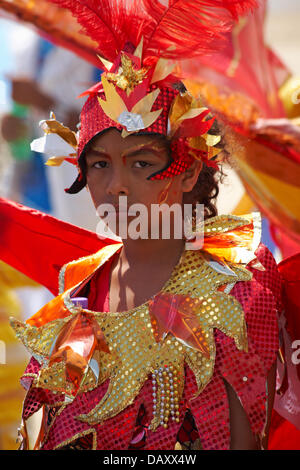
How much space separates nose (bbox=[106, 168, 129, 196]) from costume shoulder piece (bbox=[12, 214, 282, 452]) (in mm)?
226

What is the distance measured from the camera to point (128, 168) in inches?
61.4

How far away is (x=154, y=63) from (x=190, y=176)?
269 millimetres

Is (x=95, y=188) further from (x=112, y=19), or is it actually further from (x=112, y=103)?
(x=112, y=19)

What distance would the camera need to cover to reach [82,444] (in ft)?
5.10

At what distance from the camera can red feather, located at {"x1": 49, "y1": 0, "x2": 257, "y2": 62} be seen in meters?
1.64

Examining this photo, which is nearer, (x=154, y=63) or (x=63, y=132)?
(x=154, y=63)

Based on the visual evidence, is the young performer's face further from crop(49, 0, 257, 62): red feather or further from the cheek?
crop(49, 0, 257, 62): red feather

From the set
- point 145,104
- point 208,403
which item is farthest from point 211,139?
point 208,403

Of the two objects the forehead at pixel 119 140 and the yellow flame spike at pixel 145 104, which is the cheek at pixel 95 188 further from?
the yellow flame spike at pixel 145 104

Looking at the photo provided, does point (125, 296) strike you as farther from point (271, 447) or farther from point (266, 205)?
point (266, 205)

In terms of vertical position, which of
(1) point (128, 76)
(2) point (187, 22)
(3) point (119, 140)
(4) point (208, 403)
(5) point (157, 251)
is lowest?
(4) point (208, 403)

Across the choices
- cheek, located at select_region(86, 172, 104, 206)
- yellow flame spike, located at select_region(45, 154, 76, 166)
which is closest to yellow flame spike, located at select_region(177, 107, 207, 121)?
cheek, located at select_region(86, 172, 104, 206)

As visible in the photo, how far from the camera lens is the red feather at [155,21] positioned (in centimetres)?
164
